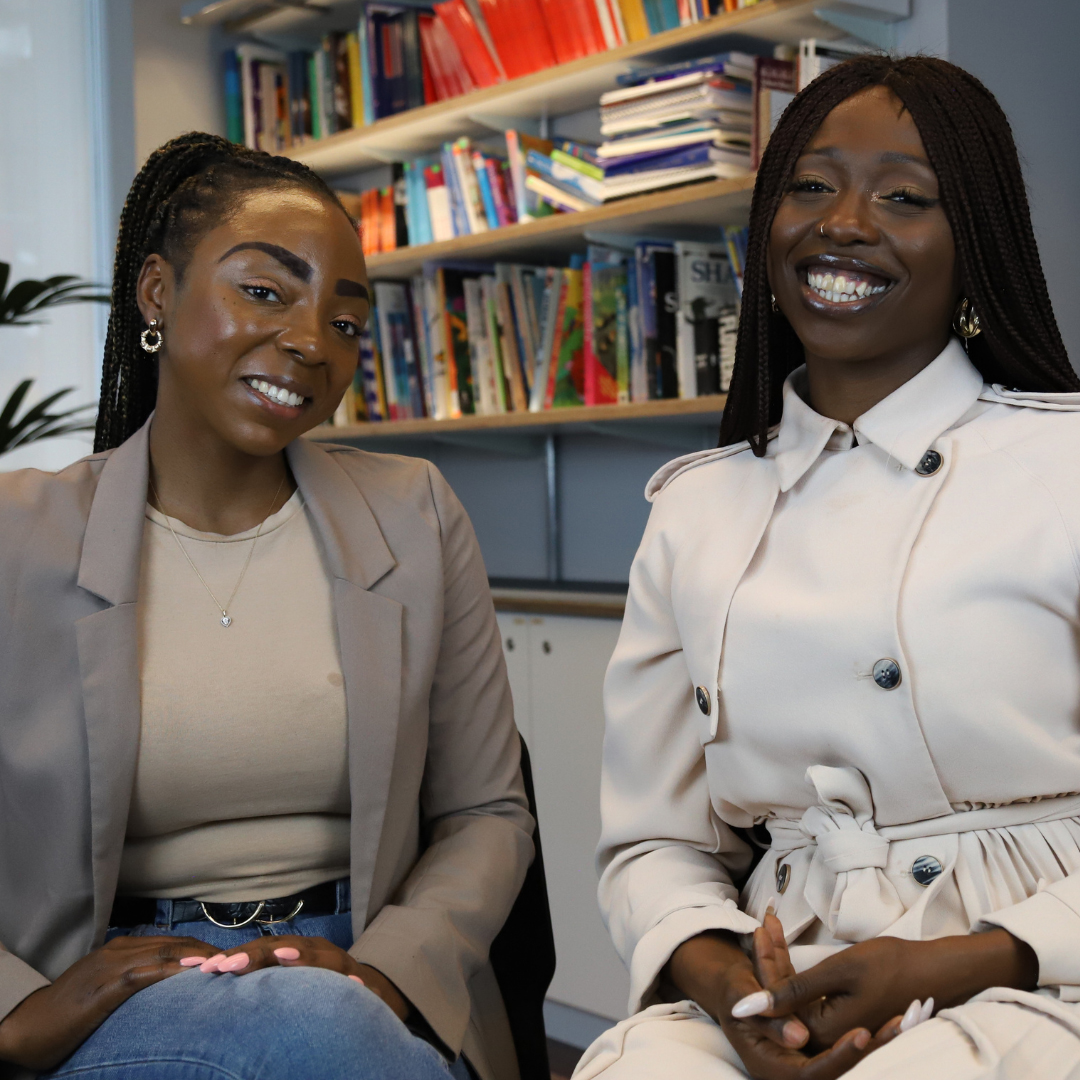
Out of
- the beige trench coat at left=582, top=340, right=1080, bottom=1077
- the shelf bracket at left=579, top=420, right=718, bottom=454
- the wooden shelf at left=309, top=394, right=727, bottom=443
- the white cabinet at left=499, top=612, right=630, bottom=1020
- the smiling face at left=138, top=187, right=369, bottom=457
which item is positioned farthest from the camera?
the shelf bracket at left=579, top=420, right=718, bottom=454

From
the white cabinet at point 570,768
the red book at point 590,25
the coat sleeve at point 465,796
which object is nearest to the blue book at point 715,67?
the red book at point 590,25

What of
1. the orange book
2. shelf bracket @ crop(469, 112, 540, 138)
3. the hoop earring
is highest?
shelf bracket @ crop(469, 112, 540, 138)

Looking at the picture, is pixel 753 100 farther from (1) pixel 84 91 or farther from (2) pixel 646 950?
(1) pixel 84 91

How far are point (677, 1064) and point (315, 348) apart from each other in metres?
0.78

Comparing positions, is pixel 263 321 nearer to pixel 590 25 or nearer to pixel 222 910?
pixel 222 910

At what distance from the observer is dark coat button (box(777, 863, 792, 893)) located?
1.13 meters

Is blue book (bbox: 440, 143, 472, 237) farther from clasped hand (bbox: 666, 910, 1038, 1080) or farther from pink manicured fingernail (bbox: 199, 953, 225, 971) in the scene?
clasped hand (bbox: 666, 910, 1038, 1080)

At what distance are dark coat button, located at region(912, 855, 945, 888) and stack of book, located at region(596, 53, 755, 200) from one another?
1702 millimetres

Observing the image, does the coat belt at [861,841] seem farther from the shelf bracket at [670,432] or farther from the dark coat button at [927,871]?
the shelf bracket at [670,432]

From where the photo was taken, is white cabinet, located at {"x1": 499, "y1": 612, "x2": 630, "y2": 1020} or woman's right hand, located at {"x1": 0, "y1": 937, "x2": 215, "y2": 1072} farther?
white cabinet, located at {"x1": 499, "y1": 612, "x2": 630, "y2": 1020}

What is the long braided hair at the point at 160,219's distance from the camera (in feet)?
4.61

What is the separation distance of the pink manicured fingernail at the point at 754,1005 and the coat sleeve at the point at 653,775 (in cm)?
21

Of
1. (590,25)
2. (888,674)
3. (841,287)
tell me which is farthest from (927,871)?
(590,25)

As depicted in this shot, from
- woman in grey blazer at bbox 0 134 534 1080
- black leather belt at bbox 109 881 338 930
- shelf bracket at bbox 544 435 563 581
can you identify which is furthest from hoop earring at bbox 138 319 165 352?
shelf bracket at bbox 544 435 563 581
